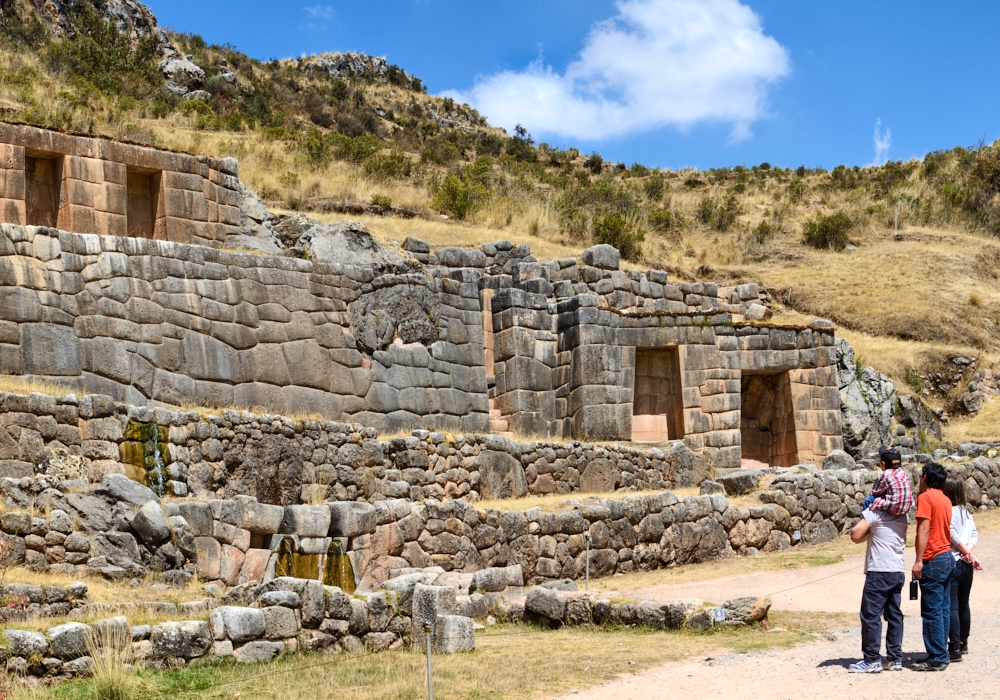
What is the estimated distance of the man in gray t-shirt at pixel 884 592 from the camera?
7953mm

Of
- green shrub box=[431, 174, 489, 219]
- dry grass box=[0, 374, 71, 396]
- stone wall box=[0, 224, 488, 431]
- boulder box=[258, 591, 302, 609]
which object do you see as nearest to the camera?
boulder box=[258, 591, 302, 609]

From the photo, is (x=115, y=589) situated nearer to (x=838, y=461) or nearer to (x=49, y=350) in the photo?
(x=49, y=350)

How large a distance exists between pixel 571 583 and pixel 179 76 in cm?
3537

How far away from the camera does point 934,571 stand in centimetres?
805

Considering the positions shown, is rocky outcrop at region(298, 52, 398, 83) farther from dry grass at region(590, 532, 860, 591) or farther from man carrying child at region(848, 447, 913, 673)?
man carrying child at region(848, 447, 913, 673)

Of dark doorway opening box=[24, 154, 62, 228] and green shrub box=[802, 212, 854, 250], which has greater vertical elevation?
green shrub box=[802, 212, 854, 250]

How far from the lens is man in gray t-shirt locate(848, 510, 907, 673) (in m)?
7.95

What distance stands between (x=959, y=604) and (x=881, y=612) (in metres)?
0.68

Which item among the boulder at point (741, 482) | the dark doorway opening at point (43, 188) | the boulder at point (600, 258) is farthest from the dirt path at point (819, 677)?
the boulder at point (600, 258)

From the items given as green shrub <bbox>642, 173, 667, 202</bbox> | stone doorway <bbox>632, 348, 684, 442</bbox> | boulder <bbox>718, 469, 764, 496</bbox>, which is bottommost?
boulder <bbox>718, 469, 764, 496</bbox>

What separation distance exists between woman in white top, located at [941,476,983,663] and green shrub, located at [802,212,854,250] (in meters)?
34.8

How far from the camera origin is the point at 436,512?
1241 cm

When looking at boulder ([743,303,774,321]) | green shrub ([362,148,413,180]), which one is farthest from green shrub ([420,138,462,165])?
boulder ([743,303,774,321])

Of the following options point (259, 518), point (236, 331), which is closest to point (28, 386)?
point (259, 518)
